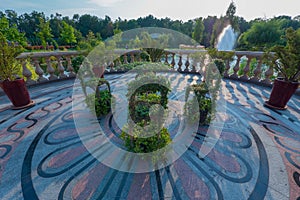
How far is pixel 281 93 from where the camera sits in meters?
3.20

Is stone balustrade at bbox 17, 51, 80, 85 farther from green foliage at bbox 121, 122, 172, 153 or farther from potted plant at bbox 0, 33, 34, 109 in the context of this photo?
green foliage at bbox 121, 122, 172, 153

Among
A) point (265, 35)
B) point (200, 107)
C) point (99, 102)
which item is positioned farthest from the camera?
point (265, 35)

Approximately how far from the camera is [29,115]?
2951 millimetres

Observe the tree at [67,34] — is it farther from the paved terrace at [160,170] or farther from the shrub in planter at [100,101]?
the shrub in planter at [100,101]

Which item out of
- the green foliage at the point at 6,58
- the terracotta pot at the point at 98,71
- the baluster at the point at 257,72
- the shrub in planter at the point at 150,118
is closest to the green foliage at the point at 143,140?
the shrub in planter at the point at 150,118

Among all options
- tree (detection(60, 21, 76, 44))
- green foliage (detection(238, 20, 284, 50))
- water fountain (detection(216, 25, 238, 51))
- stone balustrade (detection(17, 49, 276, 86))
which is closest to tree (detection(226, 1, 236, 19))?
water fountain (detection(216, 25, 238, 51))

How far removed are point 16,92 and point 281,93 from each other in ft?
19.7

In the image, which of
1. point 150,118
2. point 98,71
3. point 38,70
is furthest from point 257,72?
point 38,70

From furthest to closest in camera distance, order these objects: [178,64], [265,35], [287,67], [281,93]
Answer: [265,35], [178,64], [281,93], [287,67]

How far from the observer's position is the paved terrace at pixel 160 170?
4.94 feet

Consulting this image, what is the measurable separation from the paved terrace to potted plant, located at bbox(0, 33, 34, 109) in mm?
471

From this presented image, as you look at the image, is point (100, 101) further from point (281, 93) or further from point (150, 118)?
point (281, 93)

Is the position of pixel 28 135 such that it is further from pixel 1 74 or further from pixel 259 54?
pixel 259 54

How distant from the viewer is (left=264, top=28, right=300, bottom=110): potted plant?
2.90 m
